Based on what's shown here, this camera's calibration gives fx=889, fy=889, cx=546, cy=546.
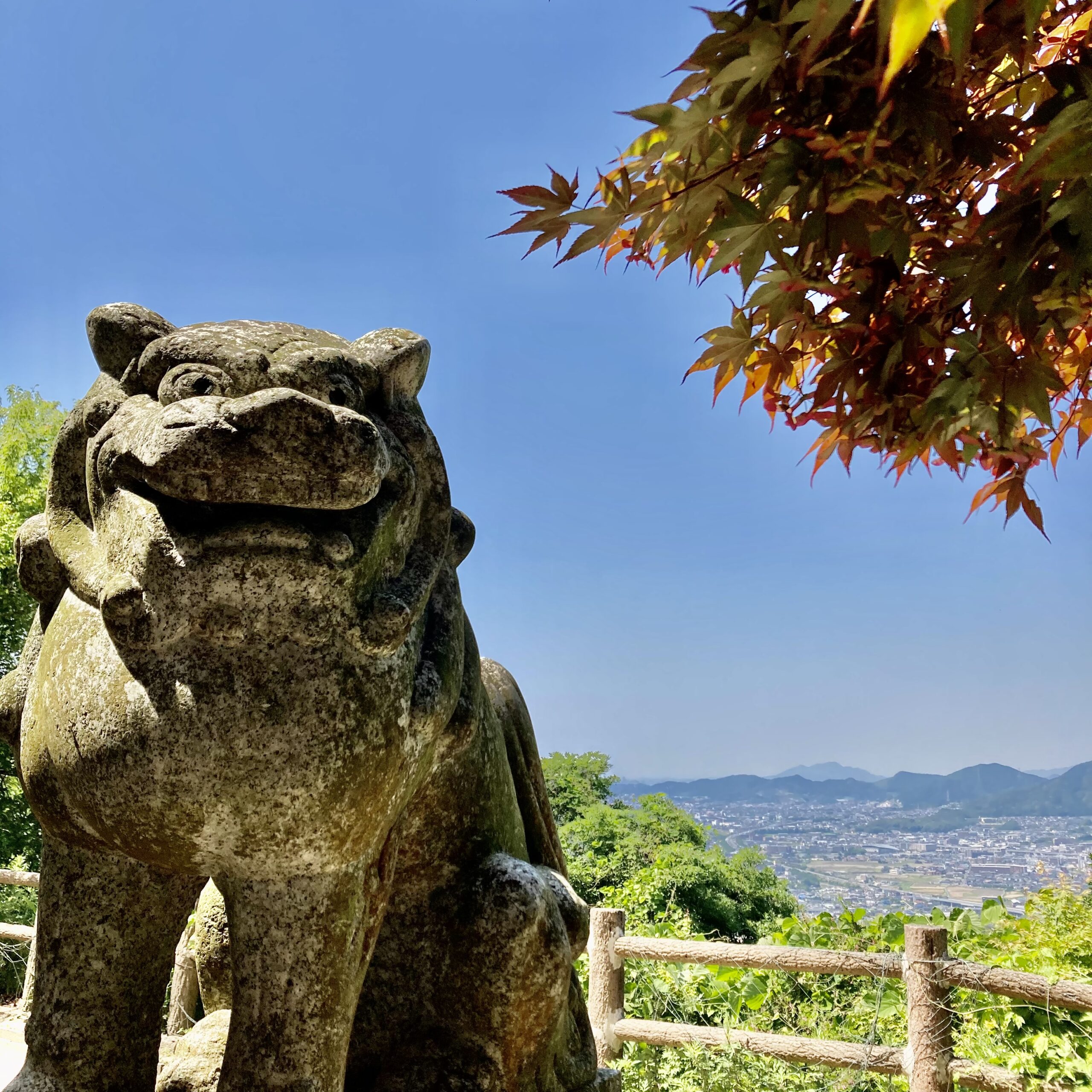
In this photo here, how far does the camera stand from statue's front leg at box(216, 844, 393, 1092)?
142cm

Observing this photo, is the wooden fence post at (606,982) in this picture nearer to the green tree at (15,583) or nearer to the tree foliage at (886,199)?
the tree foliage at (886,199)

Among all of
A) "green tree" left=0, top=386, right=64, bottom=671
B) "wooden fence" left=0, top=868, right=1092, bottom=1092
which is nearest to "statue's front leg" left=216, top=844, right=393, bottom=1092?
"wooden fence" left=0, top=868, right=1092, bottom=1092

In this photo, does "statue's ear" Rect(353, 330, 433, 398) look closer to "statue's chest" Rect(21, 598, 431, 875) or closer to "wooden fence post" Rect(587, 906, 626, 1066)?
"statue's chest" Rect(21, 598, 431, 875)

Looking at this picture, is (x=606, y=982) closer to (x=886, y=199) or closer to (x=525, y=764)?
(x=525, y=764)

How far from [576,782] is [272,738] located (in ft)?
47.9

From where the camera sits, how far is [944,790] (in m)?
62.0

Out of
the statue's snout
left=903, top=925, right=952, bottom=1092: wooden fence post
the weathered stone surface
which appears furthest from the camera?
left=903, top=925, right=952, bottom=1092: wooden fence post

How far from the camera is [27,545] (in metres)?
1.75

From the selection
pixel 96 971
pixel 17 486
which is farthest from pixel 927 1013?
pixel 17 486

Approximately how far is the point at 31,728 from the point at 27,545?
→ 385mm

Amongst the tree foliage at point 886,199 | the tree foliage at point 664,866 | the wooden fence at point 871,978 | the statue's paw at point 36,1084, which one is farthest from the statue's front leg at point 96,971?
the tree foliage at point 664,866

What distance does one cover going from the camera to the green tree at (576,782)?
1475cm

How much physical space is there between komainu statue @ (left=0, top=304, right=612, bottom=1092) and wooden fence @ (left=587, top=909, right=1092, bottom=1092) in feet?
8.17

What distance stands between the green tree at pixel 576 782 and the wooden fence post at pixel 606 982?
370 inches
